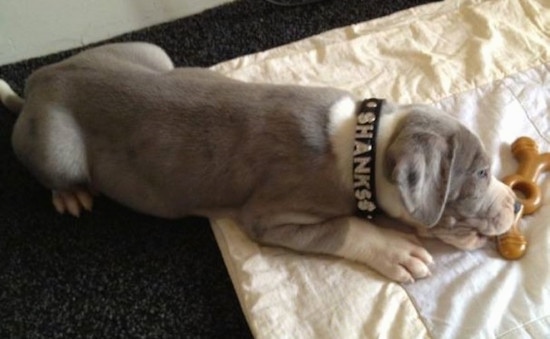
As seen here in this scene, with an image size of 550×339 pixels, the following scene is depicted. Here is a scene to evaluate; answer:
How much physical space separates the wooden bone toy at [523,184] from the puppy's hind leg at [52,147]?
1.56 meters

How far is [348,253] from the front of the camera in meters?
2.19

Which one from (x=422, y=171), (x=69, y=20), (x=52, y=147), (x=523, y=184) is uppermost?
(x=69, y=20)

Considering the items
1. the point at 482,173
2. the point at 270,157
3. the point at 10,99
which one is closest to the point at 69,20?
the point at 10,99

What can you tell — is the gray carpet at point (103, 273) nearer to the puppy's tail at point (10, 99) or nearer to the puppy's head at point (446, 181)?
the puppy's tail at point (10, 99)

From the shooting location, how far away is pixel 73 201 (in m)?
2.56

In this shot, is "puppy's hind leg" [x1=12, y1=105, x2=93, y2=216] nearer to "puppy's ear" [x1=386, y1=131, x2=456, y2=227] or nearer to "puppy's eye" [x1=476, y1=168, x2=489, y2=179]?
"puppy's ear" [x1=386, y1=131, x2=456, y2=227]

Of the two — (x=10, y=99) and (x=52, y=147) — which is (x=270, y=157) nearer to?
(x=52, y=147)

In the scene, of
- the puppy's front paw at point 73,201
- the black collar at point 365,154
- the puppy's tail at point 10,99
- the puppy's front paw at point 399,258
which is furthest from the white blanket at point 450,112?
the puppy's tail at point 10,99

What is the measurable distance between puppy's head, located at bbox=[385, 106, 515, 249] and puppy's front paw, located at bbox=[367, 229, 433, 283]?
0.28 feet

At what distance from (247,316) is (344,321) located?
334mm

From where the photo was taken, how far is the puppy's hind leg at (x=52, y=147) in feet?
7.63

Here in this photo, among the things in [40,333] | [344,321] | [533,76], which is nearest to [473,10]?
[533,76]

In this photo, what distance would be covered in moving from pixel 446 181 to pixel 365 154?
263 millimetres

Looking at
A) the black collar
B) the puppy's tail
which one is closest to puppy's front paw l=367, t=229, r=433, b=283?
the black collar
